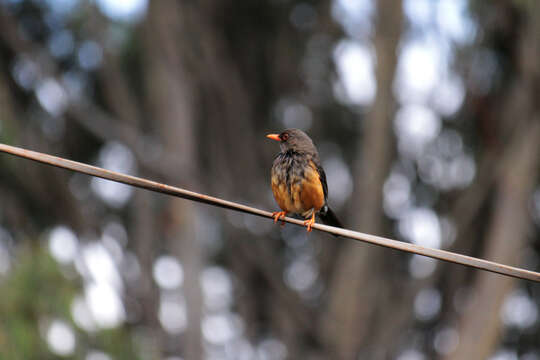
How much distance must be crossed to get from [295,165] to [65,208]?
6646 mm

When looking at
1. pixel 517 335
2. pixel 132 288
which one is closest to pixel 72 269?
pixel 132 288

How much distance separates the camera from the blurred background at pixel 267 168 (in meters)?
9.76

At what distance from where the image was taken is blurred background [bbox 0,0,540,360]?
976 cm

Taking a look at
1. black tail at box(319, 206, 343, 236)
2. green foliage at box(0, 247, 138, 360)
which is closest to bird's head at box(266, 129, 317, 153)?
black tail at box(319, 206, 343, 236)

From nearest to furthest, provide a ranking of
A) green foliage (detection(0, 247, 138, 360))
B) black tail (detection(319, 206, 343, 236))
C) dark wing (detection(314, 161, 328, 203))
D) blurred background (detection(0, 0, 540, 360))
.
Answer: dark wing (detection(314, 161, 328, 203)) < black tail (detection(319, 206, 343, 236)) < green foliage (detection(0, 247, 138, 360)) < blurred background (detection(0, 0, 540, 360))

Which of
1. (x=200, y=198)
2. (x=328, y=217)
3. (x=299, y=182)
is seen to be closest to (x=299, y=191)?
(x=299, y=182)

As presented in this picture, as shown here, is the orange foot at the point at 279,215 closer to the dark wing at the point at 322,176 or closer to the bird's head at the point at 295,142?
the dark wing at the point at 322,176

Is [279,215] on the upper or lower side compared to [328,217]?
lower

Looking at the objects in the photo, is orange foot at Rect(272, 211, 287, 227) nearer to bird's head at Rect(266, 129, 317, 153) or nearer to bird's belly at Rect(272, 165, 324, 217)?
bird's belly at Rect(272, 165, 324, 217)

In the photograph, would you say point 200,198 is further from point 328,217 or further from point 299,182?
point 328,217

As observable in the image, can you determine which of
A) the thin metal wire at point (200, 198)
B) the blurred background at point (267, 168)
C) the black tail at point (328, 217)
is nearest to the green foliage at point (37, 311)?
the blurred background at point (267, 168)

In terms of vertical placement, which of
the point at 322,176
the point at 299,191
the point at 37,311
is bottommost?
the point at 37,311

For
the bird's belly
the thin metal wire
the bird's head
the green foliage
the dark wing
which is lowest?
the thin metal wire

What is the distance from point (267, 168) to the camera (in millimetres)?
13539
